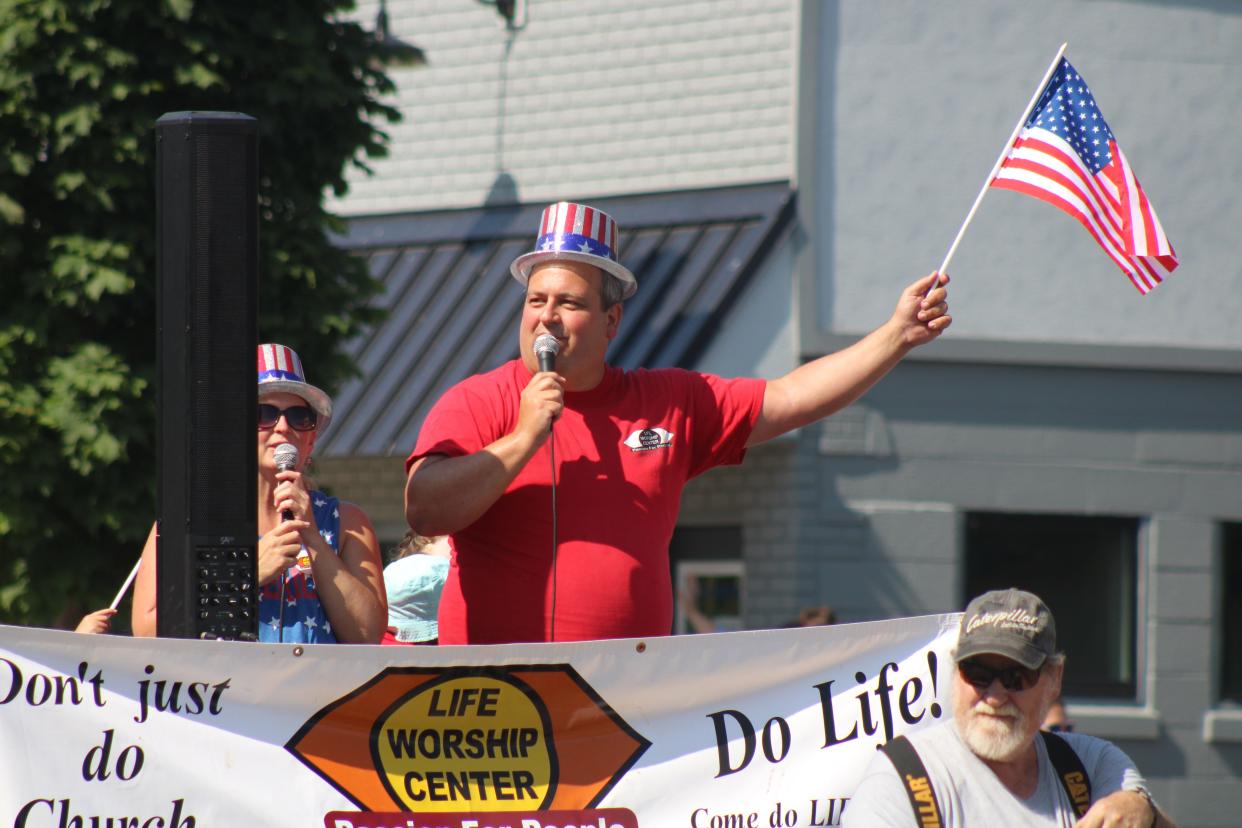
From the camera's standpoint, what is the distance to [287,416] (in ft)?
16.4

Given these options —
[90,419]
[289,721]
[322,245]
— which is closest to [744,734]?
[289,721]

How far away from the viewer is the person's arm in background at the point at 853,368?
16.0ft

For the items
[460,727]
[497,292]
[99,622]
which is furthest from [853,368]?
[497,292]

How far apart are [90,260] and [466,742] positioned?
194 inches

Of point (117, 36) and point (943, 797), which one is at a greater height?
point (117, 36)

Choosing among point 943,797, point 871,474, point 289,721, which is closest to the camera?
point 943,797

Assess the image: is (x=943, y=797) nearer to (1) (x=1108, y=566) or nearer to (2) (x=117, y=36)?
(2) (x=117, y=36)

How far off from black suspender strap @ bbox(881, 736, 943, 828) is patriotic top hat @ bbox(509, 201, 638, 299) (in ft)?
4.63

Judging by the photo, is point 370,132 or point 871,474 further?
point 871,474

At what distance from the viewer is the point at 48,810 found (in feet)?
13.6

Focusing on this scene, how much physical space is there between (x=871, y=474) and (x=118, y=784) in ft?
26.7

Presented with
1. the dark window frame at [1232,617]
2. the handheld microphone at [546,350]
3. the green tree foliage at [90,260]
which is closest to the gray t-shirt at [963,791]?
the handheld microphone at [546,350]

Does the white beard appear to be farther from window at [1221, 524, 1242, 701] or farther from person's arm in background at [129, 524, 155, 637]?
window at [1221, 524, 1242, 701]

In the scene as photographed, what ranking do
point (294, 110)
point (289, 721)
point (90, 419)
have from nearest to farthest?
point (289, 721) → point (90, 419) → point (294, 110)
